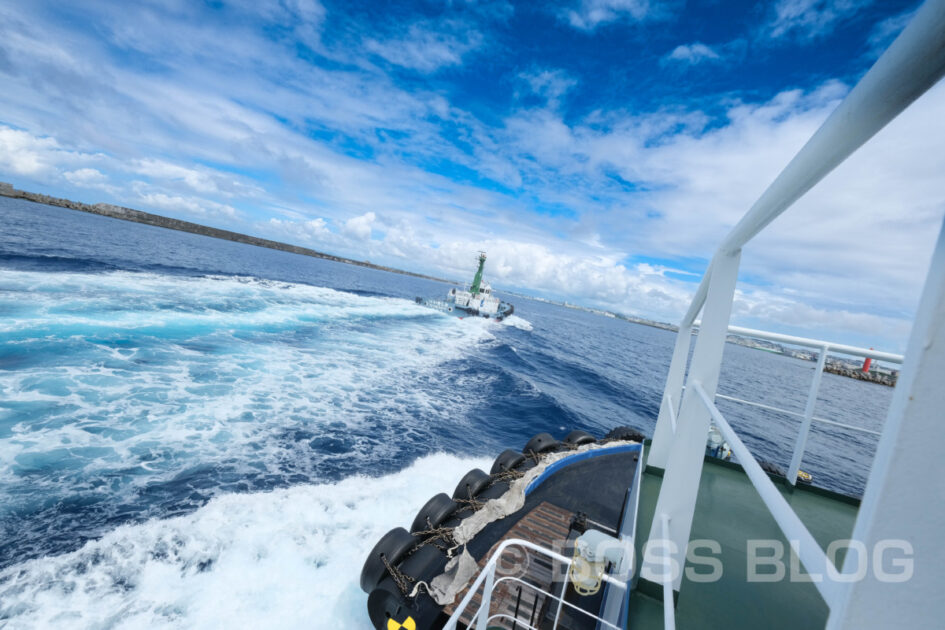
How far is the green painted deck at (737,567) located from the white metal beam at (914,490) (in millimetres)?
3020

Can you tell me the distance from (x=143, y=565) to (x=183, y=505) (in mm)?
1263

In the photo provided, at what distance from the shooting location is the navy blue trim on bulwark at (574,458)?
6.72 m

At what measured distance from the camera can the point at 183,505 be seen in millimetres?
6176

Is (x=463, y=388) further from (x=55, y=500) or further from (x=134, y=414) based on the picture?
(x=55, y=500)

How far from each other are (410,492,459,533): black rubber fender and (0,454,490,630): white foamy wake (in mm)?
1064

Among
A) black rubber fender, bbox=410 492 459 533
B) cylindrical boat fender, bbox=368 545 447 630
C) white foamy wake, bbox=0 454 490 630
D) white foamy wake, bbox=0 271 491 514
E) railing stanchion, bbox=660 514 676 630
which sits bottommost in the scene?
white foamy wake, bbox=0 454 490 630

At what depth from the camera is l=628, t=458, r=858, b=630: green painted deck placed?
2951 millimetres

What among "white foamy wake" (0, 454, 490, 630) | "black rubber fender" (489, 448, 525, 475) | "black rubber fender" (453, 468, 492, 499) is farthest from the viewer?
"black rubber fender" (489, 448, 525, 475)

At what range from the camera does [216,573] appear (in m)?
4.96

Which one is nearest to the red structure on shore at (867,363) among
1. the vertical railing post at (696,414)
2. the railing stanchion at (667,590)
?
the vertical railing post at (696,414)

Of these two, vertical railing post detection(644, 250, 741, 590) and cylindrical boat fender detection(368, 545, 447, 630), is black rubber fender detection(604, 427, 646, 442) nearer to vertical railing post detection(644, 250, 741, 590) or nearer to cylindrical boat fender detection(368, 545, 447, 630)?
cylindrical boat fender detection(368, 545, 447, 630)

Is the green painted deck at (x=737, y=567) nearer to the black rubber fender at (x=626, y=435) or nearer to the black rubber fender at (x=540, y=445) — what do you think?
the black rubber fender at (x=540, y=445)

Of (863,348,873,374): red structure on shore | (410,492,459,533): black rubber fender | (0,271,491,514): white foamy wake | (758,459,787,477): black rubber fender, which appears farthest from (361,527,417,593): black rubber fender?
(863,348,873,374): red structure on shore

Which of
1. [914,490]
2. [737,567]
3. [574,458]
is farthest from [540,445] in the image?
[914,490]
